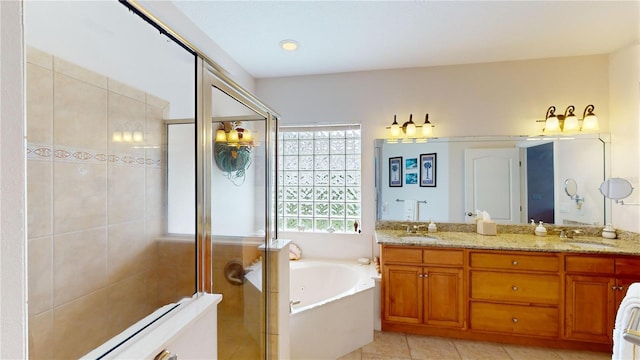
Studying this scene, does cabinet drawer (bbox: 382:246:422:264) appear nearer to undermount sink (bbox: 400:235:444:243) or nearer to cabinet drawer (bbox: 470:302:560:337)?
undermount sink (bbox: 400:235:444:243)

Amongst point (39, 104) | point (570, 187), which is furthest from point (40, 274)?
point (570, 187)

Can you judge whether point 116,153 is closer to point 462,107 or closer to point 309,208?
point 309,208

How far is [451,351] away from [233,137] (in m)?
2.39

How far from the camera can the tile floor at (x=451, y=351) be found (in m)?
2.04

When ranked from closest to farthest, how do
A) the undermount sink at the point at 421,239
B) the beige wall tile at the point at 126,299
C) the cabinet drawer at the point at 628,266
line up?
the beige wall tile at the point at 126,299, the cabinet drawer at the point at 628,266, the undermount sink at the point at 421,239

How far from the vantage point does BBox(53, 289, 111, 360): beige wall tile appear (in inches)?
48.0

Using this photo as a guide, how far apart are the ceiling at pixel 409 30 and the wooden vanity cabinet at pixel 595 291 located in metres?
1.84

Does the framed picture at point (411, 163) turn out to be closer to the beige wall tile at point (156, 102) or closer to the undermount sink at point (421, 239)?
the undermount sink at point (421, 239)

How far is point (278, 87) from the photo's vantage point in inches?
122

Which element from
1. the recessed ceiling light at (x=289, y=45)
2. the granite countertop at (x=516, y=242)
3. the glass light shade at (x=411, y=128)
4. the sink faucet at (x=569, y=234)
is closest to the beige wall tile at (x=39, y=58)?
the recessed ceiling light at (x=289, y=45)

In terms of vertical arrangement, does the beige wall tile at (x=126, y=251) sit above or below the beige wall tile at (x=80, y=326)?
above

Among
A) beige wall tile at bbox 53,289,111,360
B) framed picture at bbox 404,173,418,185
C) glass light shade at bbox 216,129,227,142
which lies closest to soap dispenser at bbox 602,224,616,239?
framed picture at bbox 404,173,418,185

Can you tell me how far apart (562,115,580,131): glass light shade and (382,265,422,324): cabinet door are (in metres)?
2.02

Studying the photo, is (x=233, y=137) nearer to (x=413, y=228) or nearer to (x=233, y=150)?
(x=233, y=150)
